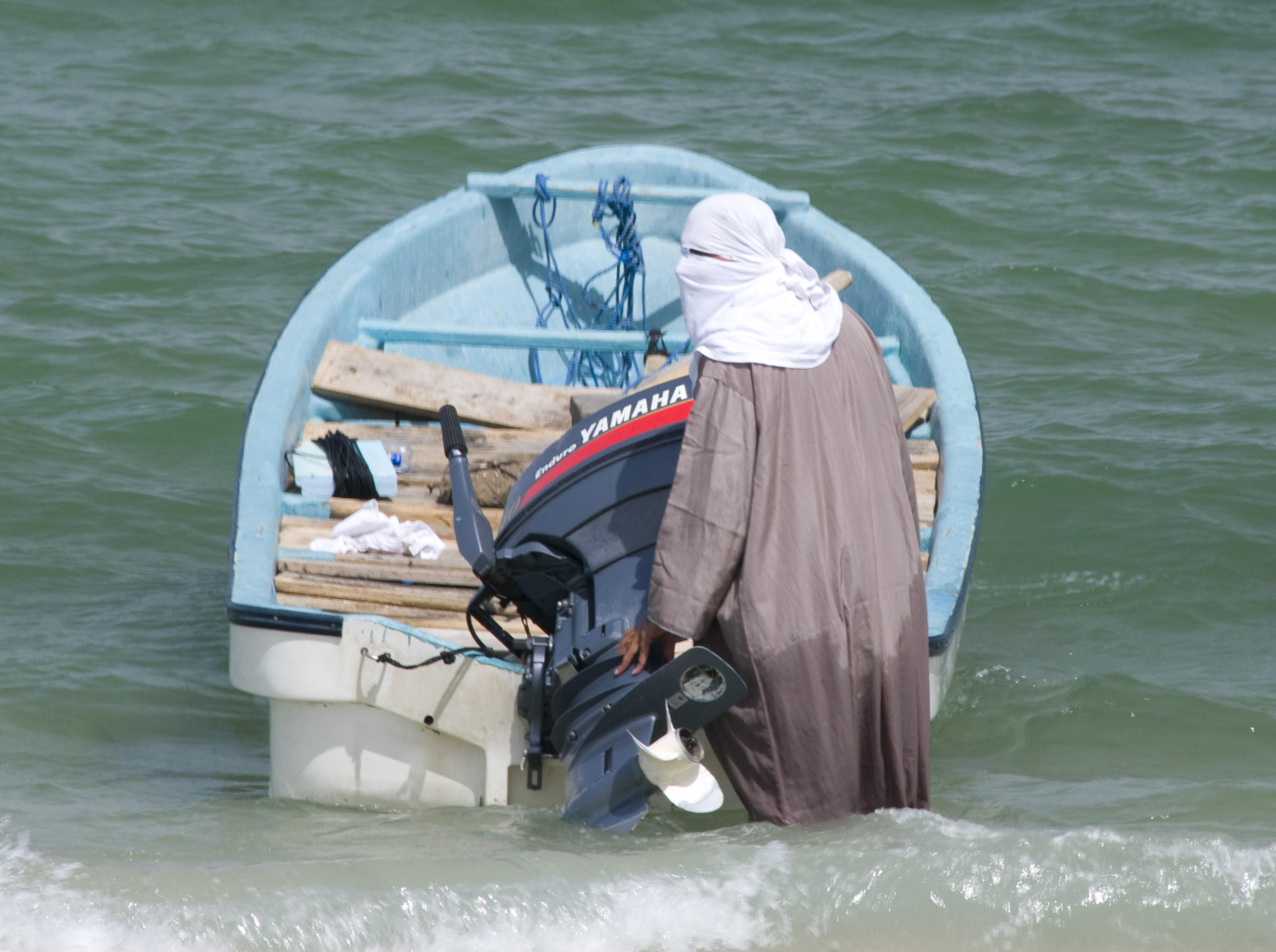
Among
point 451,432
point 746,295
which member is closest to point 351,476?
point 451,432

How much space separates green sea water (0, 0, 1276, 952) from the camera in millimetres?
3260

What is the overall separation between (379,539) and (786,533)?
1.58 meters

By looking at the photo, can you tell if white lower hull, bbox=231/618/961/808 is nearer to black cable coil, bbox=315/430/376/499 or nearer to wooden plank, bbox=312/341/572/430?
black cable coil, bbox=315/430/376/499

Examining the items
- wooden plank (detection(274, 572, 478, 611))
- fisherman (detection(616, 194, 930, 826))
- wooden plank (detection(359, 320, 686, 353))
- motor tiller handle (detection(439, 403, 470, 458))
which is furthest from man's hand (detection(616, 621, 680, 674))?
wooden plank (detection(359, 320, 686, 353))

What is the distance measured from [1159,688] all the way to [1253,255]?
17.3 ft

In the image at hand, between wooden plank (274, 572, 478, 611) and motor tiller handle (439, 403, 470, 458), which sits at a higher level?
motor tiller handle (439, 403, 470, 458)

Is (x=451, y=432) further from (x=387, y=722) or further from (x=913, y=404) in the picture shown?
(x=913, y=404)

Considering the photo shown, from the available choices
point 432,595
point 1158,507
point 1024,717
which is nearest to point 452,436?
point 432,595

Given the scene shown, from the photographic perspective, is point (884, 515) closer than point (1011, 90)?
Yes

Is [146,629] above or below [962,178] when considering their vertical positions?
below

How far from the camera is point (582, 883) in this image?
327cm

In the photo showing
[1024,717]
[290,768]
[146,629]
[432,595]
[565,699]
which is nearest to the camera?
[565,699]

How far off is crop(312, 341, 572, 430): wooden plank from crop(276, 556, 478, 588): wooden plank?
3.41 feet

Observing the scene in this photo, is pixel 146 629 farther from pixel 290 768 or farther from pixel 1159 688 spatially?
pixel 1159 688
